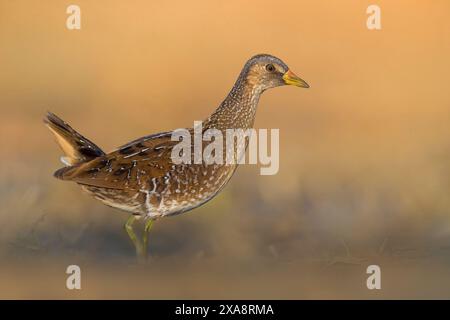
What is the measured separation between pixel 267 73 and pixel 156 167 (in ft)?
3.64

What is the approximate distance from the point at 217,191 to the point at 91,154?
97cm

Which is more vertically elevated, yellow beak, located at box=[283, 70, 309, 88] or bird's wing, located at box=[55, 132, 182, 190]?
yellow beak, located at box=[283, 70, 309, 88]

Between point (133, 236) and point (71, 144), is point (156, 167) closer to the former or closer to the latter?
point (133, 236)

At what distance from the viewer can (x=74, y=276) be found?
256 inches

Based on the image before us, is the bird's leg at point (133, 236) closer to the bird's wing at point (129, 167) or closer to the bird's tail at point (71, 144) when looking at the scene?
the bird's wing at point (129, 167)

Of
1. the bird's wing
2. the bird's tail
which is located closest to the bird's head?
the bird's wing

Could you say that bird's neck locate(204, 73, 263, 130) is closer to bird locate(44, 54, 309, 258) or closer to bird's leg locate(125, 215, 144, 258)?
bird locate(44, 54, 309, 258)

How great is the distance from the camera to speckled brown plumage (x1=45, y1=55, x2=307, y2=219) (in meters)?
6.48

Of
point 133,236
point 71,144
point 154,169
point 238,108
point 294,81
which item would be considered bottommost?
point 133,236

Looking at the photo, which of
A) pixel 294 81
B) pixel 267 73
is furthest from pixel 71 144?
pixel 294 81

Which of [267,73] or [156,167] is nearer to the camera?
[156,167]

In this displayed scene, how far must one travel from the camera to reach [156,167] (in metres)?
6.56

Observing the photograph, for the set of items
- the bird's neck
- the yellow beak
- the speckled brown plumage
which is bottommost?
the speckled brown plumage

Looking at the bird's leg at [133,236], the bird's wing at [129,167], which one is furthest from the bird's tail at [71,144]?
the bird's leg at [133,236]
